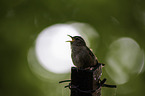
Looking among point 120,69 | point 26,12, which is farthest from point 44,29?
point 120,69

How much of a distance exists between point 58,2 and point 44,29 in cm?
166

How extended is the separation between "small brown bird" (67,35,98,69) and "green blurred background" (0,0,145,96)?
5.03 m

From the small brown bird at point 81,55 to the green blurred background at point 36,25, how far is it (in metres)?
5.03

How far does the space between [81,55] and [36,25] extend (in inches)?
228

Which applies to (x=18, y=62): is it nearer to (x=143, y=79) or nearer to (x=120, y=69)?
(x=120, y=69)

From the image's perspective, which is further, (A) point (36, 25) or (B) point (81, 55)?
(A) point (36, 25)

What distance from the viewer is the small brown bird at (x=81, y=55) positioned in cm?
178

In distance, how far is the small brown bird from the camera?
178cm

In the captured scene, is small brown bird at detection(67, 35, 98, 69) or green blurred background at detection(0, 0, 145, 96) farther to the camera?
green blurred background at detection(0, 0, 145, 96)

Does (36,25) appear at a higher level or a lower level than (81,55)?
higher

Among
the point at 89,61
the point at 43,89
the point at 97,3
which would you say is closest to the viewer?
the point at 89,61

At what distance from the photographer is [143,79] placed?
757 centimetres

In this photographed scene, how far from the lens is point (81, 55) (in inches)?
71.7

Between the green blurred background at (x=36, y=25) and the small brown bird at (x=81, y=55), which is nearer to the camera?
the small brown bird at (x=81, y=55)
